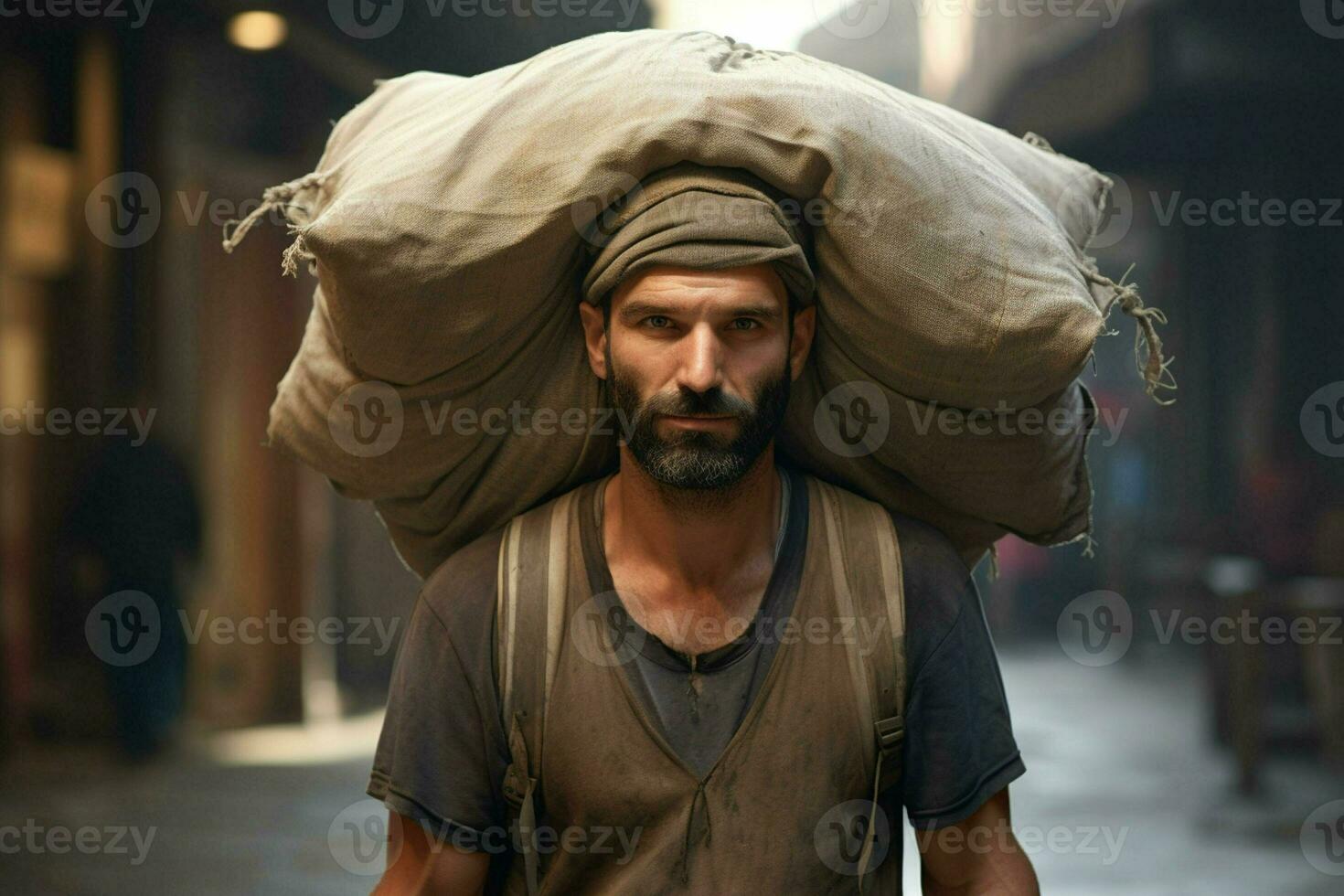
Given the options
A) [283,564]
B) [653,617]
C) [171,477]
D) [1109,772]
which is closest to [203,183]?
[171,477]

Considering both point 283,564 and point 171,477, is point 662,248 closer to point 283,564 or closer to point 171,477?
point 171,477

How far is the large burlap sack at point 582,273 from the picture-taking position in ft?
6.15

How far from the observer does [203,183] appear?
751 centimetres

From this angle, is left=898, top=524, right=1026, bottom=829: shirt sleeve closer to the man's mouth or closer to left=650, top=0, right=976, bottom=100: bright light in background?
the man's mouth

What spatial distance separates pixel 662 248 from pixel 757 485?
0.40m

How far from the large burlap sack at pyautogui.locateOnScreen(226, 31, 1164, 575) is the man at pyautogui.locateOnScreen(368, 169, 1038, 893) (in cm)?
8

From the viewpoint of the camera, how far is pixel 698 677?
196 centimetres

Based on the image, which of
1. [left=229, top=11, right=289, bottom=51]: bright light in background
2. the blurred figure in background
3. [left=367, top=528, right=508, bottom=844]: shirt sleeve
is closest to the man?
[left=367, top=528, right=508, bottom=844]: shirt sleeve

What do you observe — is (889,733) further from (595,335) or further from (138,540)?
(138,540)

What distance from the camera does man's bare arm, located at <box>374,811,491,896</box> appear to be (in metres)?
1.96

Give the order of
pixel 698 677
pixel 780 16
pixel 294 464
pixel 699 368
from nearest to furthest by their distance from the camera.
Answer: pixel 699 368 < pixel 698 677 < pixel 780 16 < pixel 294 464

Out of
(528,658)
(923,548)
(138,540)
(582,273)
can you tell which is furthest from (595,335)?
(138,540)

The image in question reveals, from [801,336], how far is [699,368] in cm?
23

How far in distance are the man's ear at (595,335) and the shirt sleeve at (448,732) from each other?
363 millimetres
